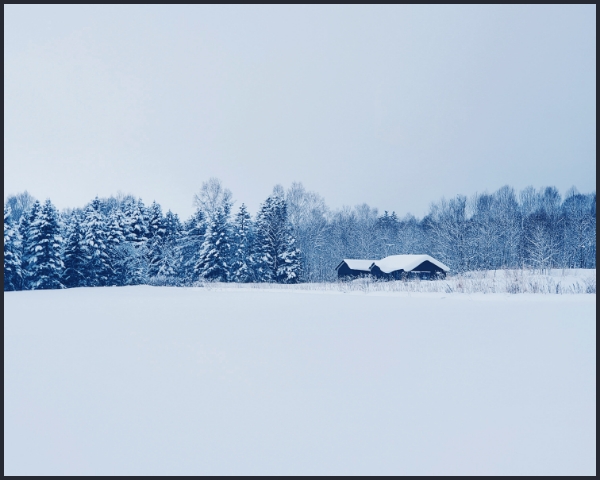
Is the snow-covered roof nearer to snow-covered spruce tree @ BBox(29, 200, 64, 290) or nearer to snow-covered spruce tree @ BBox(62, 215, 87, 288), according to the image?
snow-covered spruce tree @ BBox(62, 215, 87, 288)

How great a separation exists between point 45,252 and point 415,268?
2927 centimetres

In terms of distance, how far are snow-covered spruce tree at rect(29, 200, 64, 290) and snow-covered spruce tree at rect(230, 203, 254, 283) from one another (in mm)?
13695

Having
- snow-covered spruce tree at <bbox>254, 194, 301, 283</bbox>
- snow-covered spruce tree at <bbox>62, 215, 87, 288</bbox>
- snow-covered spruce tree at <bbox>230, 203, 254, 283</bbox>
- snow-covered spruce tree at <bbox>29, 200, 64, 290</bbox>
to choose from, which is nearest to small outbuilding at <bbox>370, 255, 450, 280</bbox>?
snow-covered spruce tree at <bbox>254, 194, 301, 283</bbox>

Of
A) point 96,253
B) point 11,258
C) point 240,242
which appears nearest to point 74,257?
point 96,253

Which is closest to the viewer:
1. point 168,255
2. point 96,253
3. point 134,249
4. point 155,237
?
point 96,253

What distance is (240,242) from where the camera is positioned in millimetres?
37469

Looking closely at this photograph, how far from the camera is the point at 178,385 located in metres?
3.90

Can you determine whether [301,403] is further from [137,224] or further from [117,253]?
[137,224]

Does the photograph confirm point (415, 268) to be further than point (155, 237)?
No

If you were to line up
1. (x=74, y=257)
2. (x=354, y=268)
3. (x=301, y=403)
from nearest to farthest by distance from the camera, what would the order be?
(x=301, y=403) → (x=74, y=257) → (x=354, y=268)

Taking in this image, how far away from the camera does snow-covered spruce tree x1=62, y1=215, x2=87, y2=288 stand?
29891 mm

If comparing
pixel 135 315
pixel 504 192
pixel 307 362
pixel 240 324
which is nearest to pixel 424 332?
pixel 307 362

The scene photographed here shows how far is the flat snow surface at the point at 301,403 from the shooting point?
255 cm

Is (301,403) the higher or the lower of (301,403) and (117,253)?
the lower
